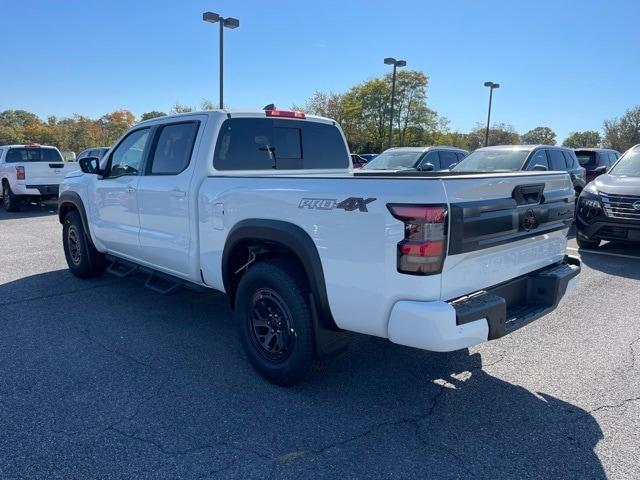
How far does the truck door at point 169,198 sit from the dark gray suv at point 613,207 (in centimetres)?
657

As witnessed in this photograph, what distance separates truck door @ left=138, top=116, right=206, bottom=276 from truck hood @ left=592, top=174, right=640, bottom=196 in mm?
6571

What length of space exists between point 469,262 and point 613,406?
1.52m

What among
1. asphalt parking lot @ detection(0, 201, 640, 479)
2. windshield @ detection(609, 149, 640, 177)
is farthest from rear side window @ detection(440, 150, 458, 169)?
asphalt parking lot @ detection(0, 201, 640, 479)

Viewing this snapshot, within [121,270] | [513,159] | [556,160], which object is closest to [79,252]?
[121,270]

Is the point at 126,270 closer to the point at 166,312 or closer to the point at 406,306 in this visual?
the point at 166,312

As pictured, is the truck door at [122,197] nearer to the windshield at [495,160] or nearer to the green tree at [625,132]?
the windshield at [495,160]

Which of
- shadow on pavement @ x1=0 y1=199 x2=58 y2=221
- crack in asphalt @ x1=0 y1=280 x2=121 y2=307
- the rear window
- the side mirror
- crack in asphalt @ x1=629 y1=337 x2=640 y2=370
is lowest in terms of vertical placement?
shadow on pavement @ x1=0 y1=199 x2=58 y2=221

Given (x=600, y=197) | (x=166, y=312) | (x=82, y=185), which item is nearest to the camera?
(x=166, y=312)

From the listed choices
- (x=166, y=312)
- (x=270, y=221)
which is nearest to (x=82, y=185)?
(x=166, y=312)

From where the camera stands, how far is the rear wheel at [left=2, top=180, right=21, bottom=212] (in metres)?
13.6

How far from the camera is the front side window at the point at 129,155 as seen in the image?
4.81m

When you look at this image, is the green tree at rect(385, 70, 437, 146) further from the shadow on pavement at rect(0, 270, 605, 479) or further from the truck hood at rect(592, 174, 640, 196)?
the shadow on pavement at rect(0, 270, 605, 479)

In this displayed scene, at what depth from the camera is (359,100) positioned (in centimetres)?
4831

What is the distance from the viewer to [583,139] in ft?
207
